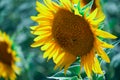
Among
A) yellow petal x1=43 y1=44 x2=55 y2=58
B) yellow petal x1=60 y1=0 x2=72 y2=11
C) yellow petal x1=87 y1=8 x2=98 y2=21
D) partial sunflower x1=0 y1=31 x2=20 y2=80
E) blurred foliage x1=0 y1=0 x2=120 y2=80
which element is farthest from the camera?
partial sunflower x1=0 y1=31 x2=20 y2=80

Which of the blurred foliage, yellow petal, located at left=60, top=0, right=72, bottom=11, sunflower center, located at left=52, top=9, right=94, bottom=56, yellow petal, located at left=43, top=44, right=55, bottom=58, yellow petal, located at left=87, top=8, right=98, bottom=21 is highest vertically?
yellow petal, located at left=60, top=0, right=72, bottom=11

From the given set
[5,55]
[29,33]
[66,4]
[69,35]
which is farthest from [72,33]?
[29,33]

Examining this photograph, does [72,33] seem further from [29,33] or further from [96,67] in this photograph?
[29,33]

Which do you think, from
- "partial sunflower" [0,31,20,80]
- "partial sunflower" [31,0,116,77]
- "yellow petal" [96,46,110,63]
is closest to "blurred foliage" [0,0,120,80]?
"partial sunflower" [0,31,20,80]

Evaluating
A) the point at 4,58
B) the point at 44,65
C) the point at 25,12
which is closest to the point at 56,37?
the point at 4,58

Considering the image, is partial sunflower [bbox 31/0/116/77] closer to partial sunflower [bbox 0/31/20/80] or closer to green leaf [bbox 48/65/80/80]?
green leaf [bbox 48/65/80/80]

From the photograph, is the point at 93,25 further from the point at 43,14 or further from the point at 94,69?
the point at 43,14

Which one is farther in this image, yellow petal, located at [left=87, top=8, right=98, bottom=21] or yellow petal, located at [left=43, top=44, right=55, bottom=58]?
yellow petal, located at [left=43, top=44, right=55, bottom=58]
